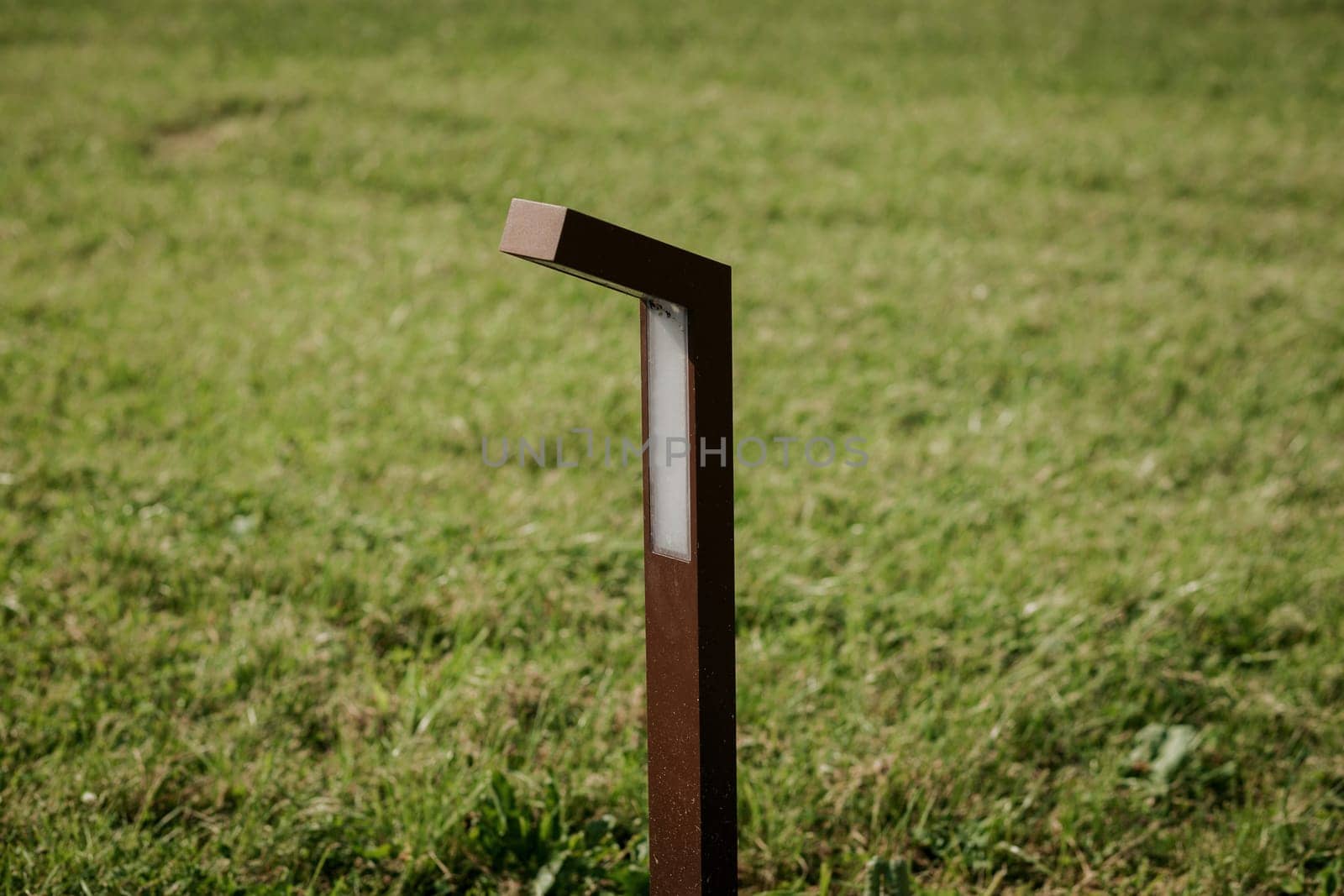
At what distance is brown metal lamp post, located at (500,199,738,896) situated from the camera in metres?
1.32

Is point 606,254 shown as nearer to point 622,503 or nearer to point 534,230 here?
point 534,230

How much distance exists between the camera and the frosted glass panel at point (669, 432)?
1438 millimetres

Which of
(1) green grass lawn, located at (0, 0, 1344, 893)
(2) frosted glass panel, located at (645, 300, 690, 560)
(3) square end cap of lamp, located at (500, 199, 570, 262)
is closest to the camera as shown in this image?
(3) square end cap of lamp, located at (500, 199, 570, 262)

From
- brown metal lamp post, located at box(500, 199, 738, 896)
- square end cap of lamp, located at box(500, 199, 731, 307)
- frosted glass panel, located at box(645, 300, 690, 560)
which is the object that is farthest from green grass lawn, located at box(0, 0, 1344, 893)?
square end cap of lamp, located at box(500, 199, 731, 307)

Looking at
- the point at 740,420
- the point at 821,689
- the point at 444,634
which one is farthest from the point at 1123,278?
the point at 444,634

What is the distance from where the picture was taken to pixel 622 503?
11.1ft

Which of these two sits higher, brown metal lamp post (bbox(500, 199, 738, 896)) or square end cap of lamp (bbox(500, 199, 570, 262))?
square end cap of lamp (bbox(500, 199, 570, 262))

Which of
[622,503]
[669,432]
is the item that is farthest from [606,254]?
[622,503]

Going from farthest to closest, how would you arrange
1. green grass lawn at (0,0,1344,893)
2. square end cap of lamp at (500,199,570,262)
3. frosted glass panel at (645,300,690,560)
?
green grass lawn at (0,0,1344,893)
frosted glass panel at (645,300,690,560)
square end cap of lamp at (500,199,570,262)

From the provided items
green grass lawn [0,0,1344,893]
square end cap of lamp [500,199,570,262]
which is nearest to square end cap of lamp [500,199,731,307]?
square end cap of lamp [500,199,570,262]

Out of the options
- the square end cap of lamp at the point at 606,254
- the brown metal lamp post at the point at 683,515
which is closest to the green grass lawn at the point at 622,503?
the brown metal lamp post at the point at 683,515

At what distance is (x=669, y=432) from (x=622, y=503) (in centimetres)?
193

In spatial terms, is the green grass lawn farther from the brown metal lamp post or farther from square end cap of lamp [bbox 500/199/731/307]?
square end cap of lamp [bbox 500/199/731/307]

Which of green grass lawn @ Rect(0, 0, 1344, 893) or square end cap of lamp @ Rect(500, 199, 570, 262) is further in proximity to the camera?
green grass lawn @ Rect(0, 0, 1344, 893)
